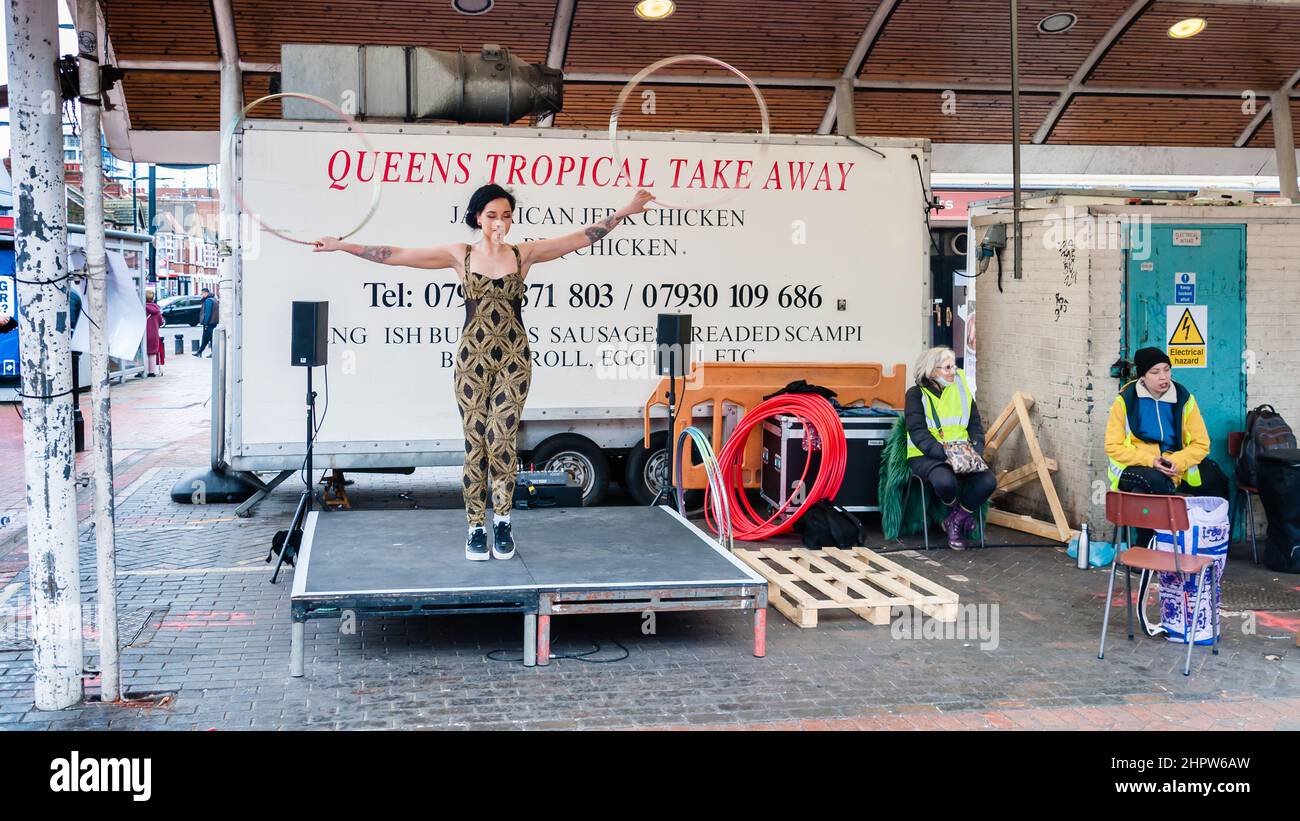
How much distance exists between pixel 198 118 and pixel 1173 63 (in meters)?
10.5

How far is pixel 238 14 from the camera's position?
11.3 meters

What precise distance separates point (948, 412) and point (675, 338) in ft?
7.29

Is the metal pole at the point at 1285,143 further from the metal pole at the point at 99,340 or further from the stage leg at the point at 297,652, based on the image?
the metal pole at the point at 99,340

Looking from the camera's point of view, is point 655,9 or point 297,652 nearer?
point 297,652

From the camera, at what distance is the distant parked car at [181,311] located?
40.5m

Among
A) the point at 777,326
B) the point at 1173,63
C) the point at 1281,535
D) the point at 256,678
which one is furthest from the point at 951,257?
the point at 256,678

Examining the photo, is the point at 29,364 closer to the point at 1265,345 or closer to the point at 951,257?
the point at 1265,345

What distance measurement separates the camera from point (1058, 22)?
41.0 feet

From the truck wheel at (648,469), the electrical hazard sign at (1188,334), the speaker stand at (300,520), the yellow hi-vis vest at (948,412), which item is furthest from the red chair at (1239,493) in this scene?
the speaker stand at (300,520)

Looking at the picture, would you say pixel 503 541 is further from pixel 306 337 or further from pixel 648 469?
pixel 648 469

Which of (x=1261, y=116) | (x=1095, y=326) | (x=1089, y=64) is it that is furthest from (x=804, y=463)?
(x=1261, y=116)

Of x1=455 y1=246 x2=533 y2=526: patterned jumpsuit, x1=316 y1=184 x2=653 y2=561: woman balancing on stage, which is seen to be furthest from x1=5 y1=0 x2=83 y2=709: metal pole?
x1=455 y1=246 x2=533 y2=526: patterned jumpsuit

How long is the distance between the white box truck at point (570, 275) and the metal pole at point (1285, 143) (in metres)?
5.96

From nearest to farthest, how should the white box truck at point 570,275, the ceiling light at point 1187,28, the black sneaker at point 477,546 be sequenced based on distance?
1. the black sneaker at point 477,546
2. the white box truck at point 570,275
3. the ceiling light at point 1187,28
